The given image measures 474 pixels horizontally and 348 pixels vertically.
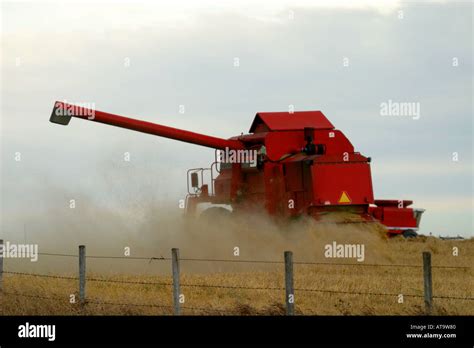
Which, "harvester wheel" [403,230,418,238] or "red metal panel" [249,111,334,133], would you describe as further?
"harvester wheel" [403,230,418,238]

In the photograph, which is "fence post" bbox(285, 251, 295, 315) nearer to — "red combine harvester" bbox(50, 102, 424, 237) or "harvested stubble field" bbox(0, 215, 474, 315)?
"harvested stubble field" bbox(0, 215, 474, 315)

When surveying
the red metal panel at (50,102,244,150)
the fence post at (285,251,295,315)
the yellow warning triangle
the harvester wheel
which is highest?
the red metal panel at (50,102,244,150)

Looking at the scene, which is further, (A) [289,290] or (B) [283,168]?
(B) [283,168]

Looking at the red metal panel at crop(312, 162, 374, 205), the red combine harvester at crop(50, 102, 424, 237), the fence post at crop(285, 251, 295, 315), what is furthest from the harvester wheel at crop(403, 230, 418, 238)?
the fence post at crop(285, 251, 295, 315)

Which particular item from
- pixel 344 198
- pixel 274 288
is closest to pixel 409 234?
pixel 344 198

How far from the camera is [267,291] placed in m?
20.6

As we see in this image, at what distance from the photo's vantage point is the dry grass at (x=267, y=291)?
705 inches

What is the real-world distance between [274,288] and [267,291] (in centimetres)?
16

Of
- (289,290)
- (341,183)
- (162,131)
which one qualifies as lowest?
(289,290)

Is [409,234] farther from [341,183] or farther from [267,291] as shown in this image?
[267,291]

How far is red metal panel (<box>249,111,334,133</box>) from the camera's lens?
97.9 feet

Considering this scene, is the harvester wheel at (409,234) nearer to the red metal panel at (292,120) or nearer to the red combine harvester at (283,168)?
the red combine harvester at (283,168)
